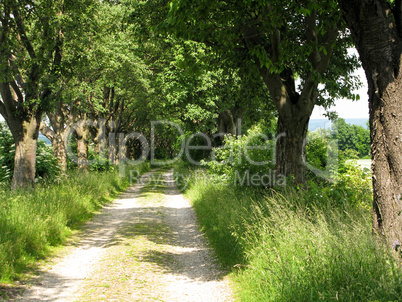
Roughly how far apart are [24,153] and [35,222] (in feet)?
16.7

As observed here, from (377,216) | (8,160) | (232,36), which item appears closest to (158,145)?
(8,160)

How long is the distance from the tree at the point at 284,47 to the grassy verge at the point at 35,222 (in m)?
5.46

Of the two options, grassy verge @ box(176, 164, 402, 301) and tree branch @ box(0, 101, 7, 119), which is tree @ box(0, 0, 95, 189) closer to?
tree branch @ box(0, 101, 7, 119)

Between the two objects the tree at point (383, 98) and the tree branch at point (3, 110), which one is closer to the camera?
the tree at point (383, 98)

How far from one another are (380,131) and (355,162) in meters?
11.7

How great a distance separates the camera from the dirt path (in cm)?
588

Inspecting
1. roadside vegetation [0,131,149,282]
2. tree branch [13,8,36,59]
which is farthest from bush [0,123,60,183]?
tree branch [13,8,36,59]

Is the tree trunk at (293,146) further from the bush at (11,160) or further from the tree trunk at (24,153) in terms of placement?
the bush at (11,160)

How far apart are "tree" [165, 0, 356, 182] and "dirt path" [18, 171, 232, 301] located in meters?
3.79

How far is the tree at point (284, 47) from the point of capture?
8530 mm

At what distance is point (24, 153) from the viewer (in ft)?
40.8

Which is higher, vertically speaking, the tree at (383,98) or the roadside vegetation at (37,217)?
A: the tree at (383,98)

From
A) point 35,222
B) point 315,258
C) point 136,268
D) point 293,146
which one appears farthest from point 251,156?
point 315,258

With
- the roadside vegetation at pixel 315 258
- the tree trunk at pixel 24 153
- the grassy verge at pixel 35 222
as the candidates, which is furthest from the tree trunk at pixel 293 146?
the tree trunk at pixel 24 153
